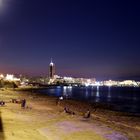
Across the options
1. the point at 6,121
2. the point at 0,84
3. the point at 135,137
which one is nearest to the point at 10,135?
the point at 6,121

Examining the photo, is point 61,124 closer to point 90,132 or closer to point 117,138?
point 90,132

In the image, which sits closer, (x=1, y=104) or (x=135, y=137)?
(x=135, y=137)

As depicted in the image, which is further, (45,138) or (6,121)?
(6,121)

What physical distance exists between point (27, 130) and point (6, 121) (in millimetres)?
3822

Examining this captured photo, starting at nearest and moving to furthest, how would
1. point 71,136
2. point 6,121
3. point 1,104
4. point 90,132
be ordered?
point 71,136, point 90,132, point 6,121, point 1,104

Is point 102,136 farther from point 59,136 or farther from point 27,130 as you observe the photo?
point 27,130

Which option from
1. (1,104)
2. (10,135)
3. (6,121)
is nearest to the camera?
(10,135)

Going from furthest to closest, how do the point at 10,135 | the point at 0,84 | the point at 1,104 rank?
1. the point at 0,84
2. the point at 1,104
3. the point at 10,135

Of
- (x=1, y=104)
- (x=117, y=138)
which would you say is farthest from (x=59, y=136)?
(x=1, y=104)

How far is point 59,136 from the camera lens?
17.8 meters

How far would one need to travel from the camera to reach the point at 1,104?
1449 inches

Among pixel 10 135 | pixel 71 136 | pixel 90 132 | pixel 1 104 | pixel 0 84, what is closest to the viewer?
pixel 10 135

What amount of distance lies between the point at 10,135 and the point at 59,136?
2.98 meters

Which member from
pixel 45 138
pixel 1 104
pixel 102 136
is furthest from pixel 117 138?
pixel 1 104
